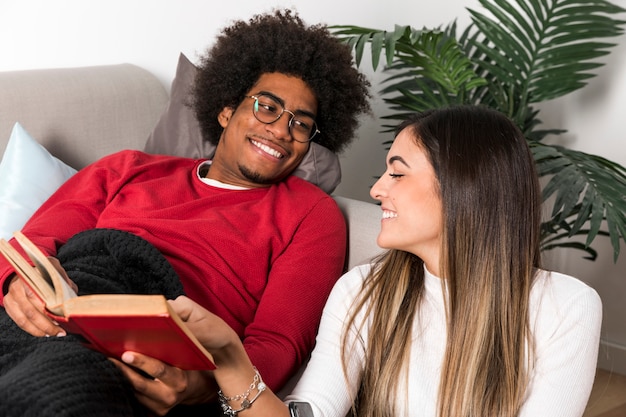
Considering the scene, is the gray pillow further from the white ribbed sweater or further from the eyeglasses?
the white ribbed sweater

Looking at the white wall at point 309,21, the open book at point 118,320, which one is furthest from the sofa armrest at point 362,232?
the white wall at point 309,21

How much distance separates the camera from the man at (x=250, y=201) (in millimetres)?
1707

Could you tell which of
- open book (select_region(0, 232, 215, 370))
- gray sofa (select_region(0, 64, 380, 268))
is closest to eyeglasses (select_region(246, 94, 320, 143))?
gray sofa (select_region(0, 64, 380, 268))

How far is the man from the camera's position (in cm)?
171

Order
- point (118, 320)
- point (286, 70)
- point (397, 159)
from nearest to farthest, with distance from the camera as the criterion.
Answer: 1. point (118, 320)
2. point (397, 159)
3. point (286, 70)

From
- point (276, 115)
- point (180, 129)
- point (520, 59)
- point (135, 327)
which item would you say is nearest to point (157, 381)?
point (135, 327)

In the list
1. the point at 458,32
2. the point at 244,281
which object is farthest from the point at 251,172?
the point at 458,32

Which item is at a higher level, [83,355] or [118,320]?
[118,320]

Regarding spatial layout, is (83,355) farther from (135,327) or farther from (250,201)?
(250,201)

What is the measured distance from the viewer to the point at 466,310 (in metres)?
1.47

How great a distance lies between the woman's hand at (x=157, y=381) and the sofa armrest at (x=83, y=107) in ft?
3.46

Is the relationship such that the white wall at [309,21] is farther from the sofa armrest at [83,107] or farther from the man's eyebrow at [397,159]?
the man's eyebrow at [397,159]

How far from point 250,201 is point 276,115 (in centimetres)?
22

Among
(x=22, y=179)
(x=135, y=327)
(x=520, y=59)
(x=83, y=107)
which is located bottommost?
(x=22, y=179)
